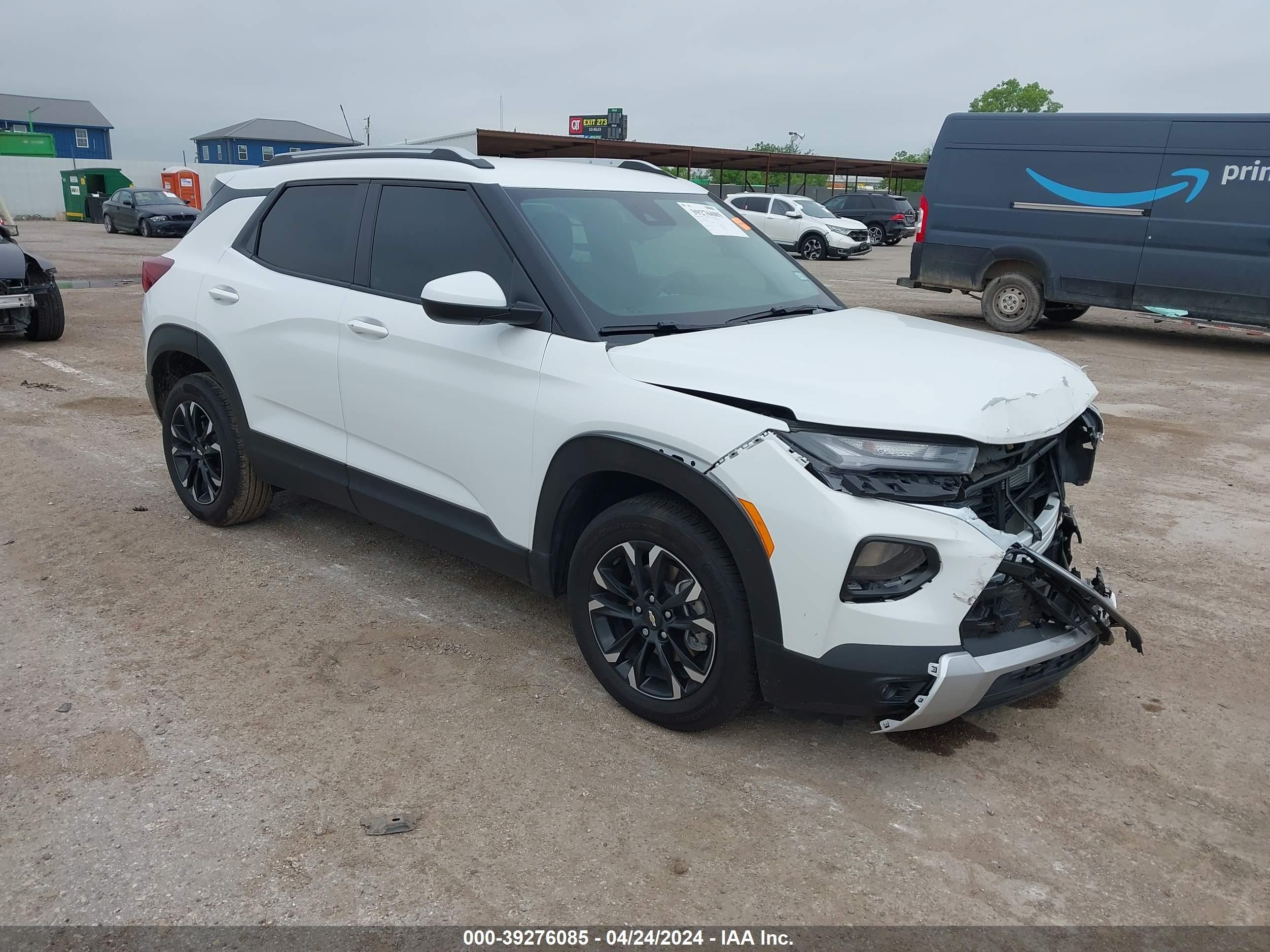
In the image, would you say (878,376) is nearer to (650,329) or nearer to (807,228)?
(650,329)

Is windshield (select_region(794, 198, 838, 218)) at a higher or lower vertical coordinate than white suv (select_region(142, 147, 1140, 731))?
higher

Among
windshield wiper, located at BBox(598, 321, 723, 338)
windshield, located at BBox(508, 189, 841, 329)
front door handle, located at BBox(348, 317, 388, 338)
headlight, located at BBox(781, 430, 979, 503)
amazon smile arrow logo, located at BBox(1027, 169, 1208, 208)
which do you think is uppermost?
amazon smile arrow logo, located at BBox(1027, 169, 1208, 208)

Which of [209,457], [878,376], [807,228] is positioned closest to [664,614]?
[878,376]

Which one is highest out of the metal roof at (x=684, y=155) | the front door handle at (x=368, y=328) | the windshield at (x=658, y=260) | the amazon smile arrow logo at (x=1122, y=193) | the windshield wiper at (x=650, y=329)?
the metal roof at (x=684, y=155)

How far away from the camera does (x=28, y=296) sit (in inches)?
400

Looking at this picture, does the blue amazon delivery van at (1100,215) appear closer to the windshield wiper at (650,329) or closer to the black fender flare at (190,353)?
the windshield wiper at (650,329)

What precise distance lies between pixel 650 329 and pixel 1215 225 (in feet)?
32.6

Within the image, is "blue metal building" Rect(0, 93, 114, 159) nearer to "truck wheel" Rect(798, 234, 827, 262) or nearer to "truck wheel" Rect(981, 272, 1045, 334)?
"truck wheel" Rect(798, 234, 827, 262)

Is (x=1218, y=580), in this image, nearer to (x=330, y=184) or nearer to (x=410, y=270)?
(x=410, y=270)

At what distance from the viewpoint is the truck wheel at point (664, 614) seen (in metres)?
2.95

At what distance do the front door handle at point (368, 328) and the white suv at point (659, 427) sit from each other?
0.01 meters

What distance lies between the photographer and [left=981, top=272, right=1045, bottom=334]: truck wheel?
40.1 ft

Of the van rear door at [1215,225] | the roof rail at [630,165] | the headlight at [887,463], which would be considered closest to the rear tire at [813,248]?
A: the van rear door at [1215,225]

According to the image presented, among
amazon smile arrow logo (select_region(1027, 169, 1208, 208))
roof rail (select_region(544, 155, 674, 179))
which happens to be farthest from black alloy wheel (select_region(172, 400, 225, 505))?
amazon smile arrow logo (select_region(1027, 169, 1208, 208))
